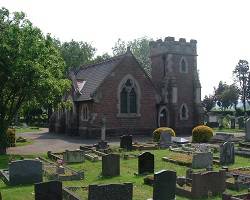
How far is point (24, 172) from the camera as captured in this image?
16188 mm

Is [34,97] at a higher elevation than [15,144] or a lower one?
higher

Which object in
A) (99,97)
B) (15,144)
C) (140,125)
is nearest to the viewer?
(15,144)

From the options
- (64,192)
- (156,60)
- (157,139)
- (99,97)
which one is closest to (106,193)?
(64,192)

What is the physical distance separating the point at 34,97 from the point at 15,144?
773 centimetres

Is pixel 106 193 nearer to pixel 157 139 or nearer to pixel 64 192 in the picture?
pixel 64 192

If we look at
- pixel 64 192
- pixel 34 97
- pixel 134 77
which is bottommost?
pixel 64 192

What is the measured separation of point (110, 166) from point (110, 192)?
20.5ft

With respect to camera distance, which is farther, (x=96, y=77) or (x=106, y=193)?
(x=96, y=77)

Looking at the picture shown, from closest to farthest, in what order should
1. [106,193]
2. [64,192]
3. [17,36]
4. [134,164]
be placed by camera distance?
[106,193], [64,192], [134,164], [17,36]

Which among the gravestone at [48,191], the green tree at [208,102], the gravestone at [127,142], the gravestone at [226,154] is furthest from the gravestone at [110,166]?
the green tree at [208,102]

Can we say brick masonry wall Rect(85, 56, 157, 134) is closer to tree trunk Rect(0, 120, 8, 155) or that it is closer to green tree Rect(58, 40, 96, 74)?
tree trunk Rect(0, 120, 8, 155)

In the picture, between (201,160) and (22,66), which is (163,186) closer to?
(201,160)

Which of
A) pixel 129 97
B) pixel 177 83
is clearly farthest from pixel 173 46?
pixel 129 97

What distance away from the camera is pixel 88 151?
2575 cm
